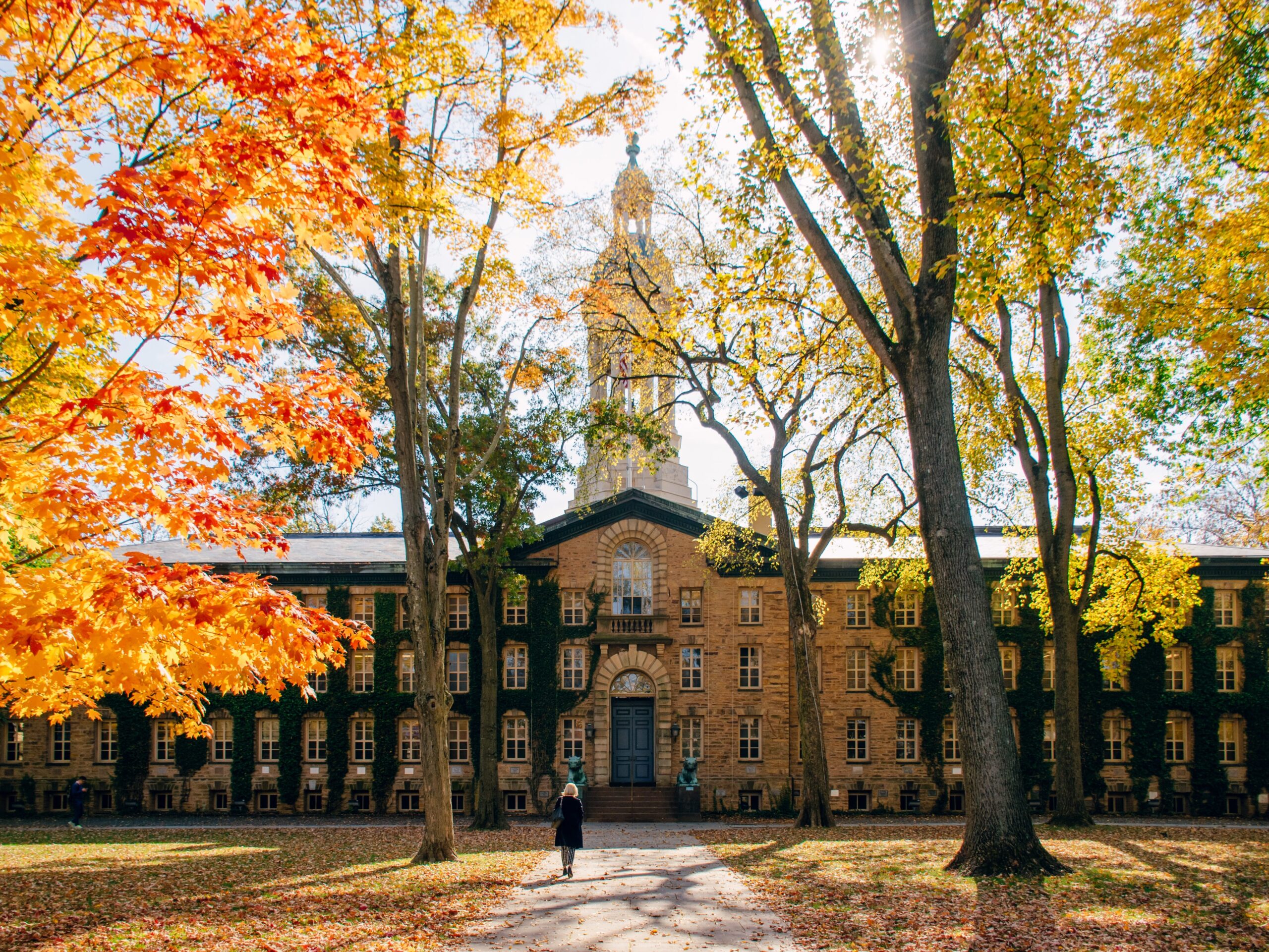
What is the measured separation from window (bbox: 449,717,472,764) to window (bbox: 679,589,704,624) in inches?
331

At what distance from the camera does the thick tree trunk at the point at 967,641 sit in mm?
11688

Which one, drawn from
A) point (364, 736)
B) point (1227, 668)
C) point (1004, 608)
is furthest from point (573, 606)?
point (1227, 668)

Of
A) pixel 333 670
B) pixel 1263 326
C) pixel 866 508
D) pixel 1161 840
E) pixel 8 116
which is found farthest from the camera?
pixel 333 670

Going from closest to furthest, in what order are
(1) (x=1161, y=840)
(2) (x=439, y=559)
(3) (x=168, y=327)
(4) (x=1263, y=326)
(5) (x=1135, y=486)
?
(3) (x=168, y=327), (4) (x=1263, y=326), (2) (x=439, y=559), (1) (x=1161, y=840), (5) (x=1135, y=486)

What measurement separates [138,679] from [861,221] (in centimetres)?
995

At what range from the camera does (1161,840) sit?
18.7 m

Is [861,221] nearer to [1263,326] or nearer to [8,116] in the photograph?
[1263,326]

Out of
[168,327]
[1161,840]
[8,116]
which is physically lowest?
[1161,840]

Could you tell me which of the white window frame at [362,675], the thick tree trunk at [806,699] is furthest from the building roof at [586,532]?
the thick tree trunk at [806,699]

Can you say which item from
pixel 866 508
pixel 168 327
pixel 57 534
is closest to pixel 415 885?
pixel 57 534

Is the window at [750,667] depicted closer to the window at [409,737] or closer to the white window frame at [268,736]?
the window at [409,737]

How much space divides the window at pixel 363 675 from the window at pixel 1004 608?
22.2 meters

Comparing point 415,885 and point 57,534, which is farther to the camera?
point 415,885

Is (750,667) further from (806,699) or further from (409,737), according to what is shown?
(409,737)
